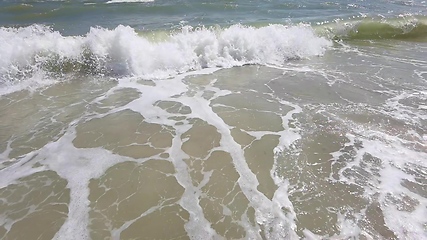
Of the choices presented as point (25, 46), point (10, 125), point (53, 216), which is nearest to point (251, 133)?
point (53, 216)

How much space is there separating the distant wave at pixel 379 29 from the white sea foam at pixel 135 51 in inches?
106

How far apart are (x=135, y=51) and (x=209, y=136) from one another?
178 inches

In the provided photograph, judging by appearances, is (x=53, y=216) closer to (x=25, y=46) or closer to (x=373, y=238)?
(x=373, y=238)

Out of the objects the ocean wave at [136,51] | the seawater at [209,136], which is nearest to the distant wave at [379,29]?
the seawater at [209,136]

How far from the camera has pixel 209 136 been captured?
5.23m

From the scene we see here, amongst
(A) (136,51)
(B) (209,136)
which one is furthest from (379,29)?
(B) (209,136)

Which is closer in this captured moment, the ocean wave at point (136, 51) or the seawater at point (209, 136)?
the seawater at point (209, 136)

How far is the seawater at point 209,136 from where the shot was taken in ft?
11.8

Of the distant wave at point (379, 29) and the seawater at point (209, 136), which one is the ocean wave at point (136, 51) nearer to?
the seawater at point (209, 136)

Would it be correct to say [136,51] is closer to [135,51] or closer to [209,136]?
[135,51]

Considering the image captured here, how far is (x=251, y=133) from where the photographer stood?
209 inches

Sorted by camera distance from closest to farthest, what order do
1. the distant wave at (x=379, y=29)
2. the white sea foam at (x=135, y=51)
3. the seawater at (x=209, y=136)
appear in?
the seawater at (x=209, y=136) < the white sea foam at (x=135, y=51) < the distant wave at (x=379, y=29)

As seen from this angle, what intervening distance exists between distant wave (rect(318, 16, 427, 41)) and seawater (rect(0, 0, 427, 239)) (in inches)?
65.3

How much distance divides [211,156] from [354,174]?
2.05 metres
